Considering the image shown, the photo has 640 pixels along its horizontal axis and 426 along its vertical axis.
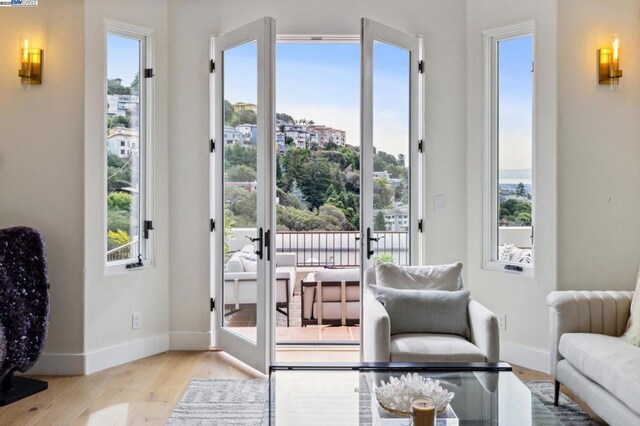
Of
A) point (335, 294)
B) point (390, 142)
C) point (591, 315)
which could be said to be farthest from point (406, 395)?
point (335, 294)

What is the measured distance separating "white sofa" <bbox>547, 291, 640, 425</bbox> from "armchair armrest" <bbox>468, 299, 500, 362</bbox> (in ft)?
1.38

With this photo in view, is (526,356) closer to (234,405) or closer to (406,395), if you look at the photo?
(234,405)

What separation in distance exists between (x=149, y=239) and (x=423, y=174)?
229 centimetres

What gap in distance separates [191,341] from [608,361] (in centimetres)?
313

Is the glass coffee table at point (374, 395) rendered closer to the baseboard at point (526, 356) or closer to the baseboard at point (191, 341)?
the baseboard at point (526, 356)

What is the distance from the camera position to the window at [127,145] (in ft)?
13.9

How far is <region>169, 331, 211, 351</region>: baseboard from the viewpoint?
457 centimetres

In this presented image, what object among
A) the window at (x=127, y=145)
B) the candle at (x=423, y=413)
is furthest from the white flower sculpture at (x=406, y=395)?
the window at (x=127, y=145)

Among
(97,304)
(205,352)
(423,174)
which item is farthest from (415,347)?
(97,304)

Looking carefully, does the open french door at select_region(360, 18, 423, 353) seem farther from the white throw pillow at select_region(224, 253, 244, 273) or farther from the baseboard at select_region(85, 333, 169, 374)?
the baseboard at select_region(85, 333, 169, 374)

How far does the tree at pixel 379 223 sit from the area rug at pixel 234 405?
1.39m

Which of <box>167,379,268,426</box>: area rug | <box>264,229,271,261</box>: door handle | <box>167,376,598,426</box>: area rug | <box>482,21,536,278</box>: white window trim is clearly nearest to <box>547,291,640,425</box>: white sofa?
<box>167,376,598,426</box>: area rug

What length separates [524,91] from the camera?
13.8 feet

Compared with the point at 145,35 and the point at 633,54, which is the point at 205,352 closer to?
the point at 145,35
